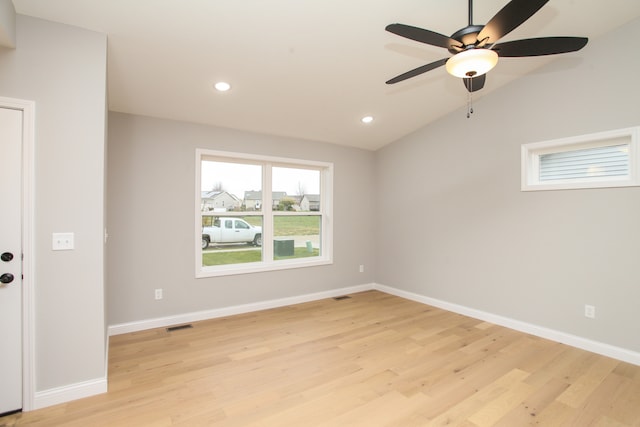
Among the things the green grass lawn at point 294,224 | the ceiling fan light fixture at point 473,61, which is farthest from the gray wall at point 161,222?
the ceiling fan light fixture at point 473,61

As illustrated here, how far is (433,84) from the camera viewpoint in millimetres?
3533

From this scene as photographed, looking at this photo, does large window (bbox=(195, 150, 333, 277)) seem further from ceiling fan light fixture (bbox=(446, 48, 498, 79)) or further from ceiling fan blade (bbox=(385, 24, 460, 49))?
ceiling fan light fixture (bbox=(446, 48, 498, 79))

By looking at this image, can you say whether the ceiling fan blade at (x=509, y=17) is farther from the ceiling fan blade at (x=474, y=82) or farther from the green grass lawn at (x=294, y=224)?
the green grass lawn at (x=294, y=224)

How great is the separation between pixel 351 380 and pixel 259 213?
259cm

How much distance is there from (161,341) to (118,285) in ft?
2.61

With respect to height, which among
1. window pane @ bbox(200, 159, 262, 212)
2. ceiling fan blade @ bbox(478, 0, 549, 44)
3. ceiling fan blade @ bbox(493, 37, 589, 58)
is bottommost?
window pane @ bbox(200, 159, 262, 212)

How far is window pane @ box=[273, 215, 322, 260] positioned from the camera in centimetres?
468

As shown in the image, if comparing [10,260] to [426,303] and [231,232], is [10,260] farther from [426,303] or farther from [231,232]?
[426,303]

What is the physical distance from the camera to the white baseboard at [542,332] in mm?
2887

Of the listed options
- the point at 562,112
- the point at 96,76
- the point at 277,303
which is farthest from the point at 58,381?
the point at 562,112

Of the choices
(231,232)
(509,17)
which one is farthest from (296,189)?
(509,17)

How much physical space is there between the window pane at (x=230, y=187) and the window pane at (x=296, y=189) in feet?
0.92

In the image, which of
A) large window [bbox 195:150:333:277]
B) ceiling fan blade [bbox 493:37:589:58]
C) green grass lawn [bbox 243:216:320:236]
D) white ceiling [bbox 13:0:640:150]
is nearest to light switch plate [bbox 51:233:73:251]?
white ceiling [bbox 13:0:640:150]

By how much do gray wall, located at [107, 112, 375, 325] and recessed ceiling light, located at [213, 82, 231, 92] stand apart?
0.84 metres
